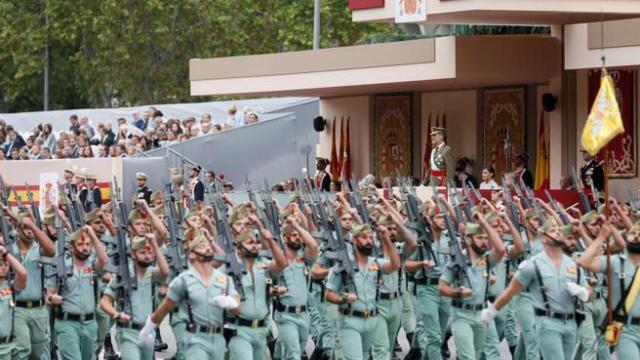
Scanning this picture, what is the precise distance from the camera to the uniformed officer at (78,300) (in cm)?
1722

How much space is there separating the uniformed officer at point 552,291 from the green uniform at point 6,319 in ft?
13.8

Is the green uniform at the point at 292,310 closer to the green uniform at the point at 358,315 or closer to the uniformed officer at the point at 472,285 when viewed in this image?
the green uniform at the point at 358,315

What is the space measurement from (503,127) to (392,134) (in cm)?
340

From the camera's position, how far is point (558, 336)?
15969 mm

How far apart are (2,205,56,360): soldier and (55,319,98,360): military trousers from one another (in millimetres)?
183

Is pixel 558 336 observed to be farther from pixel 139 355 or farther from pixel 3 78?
pixel 3 78

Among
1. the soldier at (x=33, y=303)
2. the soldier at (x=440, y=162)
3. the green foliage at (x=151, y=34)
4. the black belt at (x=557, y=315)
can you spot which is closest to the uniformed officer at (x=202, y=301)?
the soldier at (x=33, y=303)


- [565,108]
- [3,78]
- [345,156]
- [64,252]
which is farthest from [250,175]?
[3,78]

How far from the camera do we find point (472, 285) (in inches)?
677

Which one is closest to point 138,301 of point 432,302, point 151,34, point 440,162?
point 432,302

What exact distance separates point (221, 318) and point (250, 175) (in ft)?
62.7

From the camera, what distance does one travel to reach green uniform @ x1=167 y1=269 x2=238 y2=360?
15.1 metres

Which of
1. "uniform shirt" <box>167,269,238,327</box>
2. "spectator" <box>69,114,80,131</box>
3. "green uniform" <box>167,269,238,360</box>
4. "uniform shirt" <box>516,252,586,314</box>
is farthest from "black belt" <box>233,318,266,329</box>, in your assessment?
"spectator" <box>69,114,80,131</box>

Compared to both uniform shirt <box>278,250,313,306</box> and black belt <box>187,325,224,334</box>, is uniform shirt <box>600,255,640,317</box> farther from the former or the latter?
black belt <box>187,325,224,334</box>
